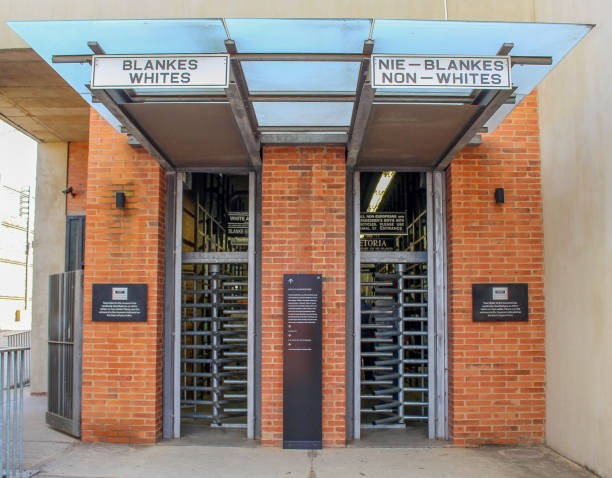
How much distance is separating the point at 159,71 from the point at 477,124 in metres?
3.32

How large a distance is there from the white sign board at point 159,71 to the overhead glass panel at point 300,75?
1.35 feet

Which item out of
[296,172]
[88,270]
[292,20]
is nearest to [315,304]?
[296,172]

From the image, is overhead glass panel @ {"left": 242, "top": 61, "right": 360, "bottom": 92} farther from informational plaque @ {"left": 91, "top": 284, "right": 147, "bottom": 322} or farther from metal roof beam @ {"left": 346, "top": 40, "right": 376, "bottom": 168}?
informational plaque @ {"left": 91, "top": 284, "right": 147, "bottom": 322}

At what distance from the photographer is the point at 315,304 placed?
7246mm

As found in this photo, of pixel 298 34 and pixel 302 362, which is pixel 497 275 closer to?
pixel 302 362

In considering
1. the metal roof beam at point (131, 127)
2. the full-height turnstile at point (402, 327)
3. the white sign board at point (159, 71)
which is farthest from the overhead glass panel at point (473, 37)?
the full-height turnstile at point (402, 327)

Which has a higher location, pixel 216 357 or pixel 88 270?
pixel 88 270

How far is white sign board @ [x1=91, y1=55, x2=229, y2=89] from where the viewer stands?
500 centimetres

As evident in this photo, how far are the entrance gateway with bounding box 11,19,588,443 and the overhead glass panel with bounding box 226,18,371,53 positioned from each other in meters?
0.02

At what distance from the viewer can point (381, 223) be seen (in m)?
8.52

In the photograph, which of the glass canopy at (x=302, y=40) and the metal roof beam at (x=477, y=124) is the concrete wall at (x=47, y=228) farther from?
the metal roof beam at (x=477, y=124)

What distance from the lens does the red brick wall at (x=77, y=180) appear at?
37.0 ft

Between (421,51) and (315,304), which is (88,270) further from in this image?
(421,51)

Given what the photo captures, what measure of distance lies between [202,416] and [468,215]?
4.58m
